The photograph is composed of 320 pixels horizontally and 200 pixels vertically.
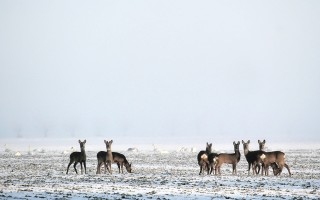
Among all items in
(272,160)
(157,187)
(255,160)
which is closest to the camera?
(157,187)

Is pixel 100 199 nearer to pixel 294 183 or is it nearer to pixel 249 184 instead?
pixel 249 184

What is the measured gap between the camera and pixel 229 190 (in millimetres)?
24609

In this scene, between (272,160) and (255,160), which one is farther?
(272,160)

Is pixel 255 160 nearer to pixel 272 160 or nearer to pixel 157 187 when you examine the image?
pixel 272 160

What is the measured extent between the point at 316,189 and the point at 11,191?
12843 mm

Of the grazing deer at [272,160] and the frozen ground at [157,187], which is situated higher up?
the grazing deer at [272,160]

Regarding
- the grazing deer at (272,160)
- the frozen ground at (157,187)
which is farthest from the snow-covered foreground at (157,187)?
the grazing deer at (272,160)

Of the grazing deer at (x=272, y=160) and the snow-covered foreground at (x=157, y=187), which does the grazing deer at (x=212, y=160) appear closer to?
the snow-covered foreground at (x=157, y=187)

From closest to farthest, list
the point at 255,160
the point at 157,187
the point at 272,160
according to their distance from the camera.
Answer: the point at 157,187 < the point at 255,160 < the point at 272,160

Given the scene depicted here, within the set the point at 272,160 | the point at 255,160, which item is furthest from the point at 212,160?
the point at 272,160

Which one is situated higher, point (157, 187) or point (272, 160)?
point (272, 160)

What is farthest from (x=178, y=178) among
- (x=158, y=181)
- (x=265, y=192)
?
(x=265, y=192)

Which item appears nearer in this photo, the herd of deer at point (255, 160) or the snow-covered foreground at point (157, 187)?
the snow-covered foreground at point (157, 187)

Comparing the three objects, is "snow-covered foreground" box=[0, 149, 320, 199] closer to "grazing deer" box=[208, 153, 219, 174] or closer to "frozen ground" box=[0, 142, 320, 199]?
"frozen ground" box=[0, 142, 320, 199]
